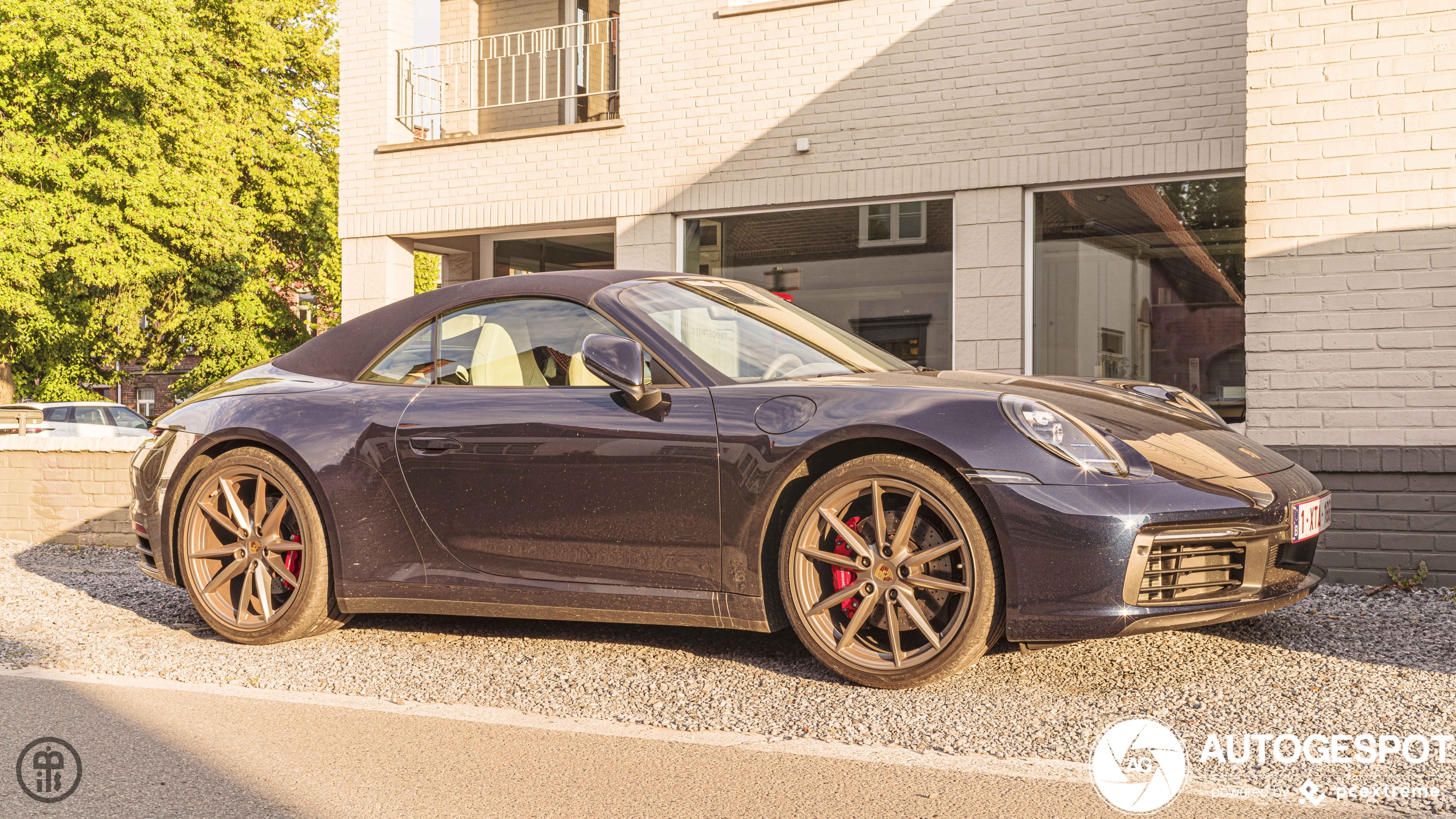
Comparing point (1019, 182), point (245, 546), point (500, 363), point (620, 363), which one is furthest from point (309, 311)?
point (620, 363)

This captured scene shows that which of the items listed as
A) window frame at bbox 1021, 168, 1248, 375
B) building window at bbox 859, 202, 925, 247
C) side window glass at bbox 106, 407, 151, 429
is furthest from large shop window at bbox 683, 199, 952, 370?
side window glass at bbox 106, 407, 151, 429

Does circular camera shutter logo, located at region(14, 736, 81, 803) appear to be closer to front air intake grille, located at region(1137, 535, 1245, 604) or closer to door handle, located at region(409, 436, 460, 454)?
door handle, located at region(409, 436, 460, 454)

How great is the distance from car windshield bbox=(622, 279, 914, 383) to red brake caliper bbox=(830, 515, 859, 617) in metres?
0.64

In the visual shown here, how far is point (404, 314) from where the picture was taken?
523 cm

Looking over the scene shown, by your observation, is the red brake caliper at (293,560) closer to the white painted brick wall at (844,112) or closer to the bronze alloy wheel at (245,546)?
the bronze alloy wheel at (245,546)

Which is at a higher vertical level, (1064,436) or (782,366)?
(782,366)

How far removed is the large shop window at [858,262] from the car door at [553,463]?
470 centimetres

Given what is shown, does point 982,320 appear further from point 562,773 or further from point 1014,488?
point 562,773

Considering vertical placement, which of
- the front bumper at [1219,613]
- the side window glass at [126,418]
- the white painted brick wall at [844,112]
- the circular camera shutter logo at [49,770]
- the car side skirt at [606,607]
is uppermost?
the white painted brick wall at [844,112]

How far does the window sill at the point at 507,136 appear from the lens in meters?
10.7

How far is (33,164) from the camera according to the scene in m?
23.5

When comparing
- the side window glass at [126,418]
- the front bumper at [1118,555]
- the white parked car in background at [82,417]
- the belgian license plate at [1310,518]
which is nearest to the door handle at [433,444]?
the front bumper at [1118,555]

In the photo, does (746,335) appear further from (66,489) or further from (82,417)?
(82,417)

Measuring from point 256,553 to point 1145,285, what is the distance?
20.7 feet
